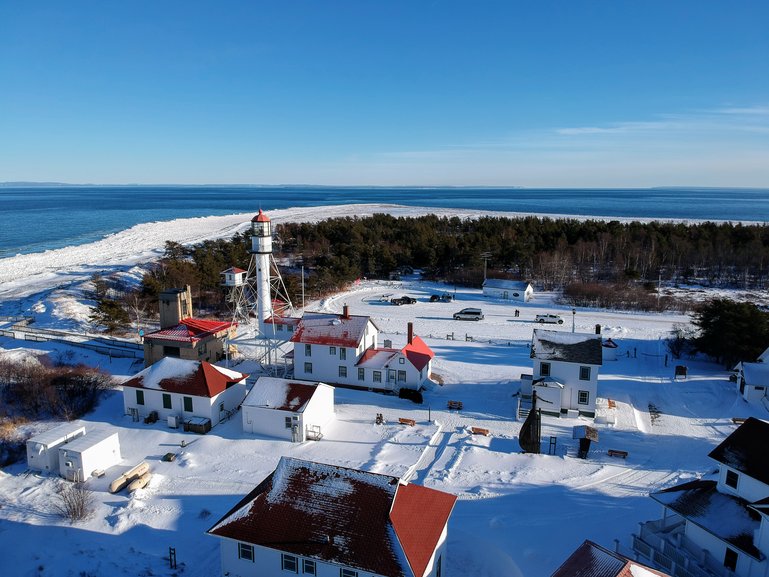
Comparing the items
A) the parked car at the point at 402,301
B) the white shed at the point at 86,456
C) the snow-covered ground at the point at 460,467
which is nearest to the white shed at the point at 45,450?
the white shed at the point at 86,456

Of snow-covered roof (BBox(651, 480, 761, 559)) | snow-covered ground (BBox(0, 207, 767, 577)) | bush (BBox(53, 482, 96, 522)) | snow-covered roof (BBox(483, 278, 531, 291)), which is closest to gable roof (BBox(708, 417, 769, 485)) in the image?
snow-covered roof (BBox(651, 480, 761, 559))

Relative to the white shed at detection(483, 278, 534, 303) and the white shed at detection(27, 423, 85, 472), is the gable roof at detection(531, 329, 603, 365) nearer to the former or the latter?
the white shed at detection(27, 423, 85, 472)

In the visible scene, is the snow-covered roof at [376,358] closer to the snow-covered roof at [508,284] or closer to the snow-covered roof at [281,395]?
the snow-covered roof at [281,395]

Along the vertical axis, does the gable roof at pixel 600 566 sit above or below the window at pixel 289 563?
above

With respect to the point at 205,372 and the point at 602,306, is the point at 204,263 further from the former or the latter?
the point at 602,306

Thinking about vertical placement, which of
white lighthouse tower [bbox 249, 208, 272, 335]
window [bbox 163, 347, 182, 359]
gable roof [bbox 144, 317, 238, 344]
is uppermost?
white lighthouse tower [bbox 249, 208, 272, 335]

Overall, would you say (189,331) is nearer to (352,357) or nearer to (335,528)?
(352,357)
